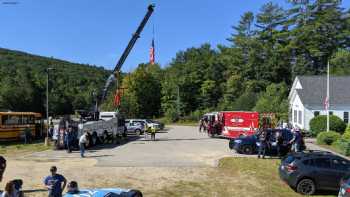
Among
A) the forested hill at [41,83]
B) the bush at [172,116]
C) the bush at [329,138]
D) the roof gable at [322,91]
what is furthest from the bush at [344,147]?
the bush at [172,116]

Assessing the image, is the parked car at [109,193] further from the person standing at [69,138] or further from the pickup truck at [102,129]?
the pickup truck at [102,129]

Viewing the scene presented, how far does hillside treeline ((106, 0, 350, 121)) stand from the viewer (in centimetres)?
7812

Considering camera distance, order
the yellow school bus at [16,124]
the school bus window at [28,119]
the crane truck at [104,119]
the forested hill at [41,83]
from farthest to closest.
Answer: the forested hill at [41,83]
the school bus window at [28,119]
the yellow school bus at [16,124]
the crane truck at [104,119]

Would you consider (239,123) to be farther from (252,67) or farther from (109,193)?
(252,67)

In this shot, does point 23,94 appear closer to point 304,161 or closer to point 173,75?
point 173,75

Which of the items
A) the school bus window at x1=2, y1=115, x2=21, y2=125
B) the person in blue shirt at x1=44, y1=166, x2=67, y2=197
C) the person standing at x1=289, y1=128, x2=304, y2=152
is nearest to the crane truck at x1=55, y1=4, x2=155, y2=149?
the school bus window at x1=2, y1=115, x2=21, y2=125

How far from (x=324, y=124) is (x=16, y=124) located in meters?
27.3

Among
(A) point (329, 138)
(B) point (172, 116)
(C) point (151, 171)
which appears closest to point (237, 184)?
(C) point (151, 171)

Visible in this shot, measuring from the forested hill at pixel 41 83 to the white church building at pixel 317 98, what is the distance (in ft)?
123

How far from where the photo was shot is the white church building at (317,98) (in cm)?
4406

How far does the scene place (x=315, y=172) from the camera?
621 inches

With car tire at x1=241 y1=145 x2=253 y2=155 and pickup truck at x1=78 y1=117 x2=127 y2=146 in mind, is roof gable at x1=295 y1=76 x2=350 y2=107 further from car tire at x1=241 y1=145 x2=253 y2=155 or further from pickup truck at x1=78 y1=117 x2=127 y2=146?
car tire at x1=241 y1=145 x2=253 y2=155

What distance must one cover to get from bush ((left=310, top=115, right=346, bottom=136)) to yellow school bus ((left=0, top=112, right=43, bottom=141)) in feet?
84.2

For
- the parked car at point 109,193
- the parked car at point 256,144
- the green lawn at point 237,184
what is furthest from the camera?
the parked car at point 256,144
